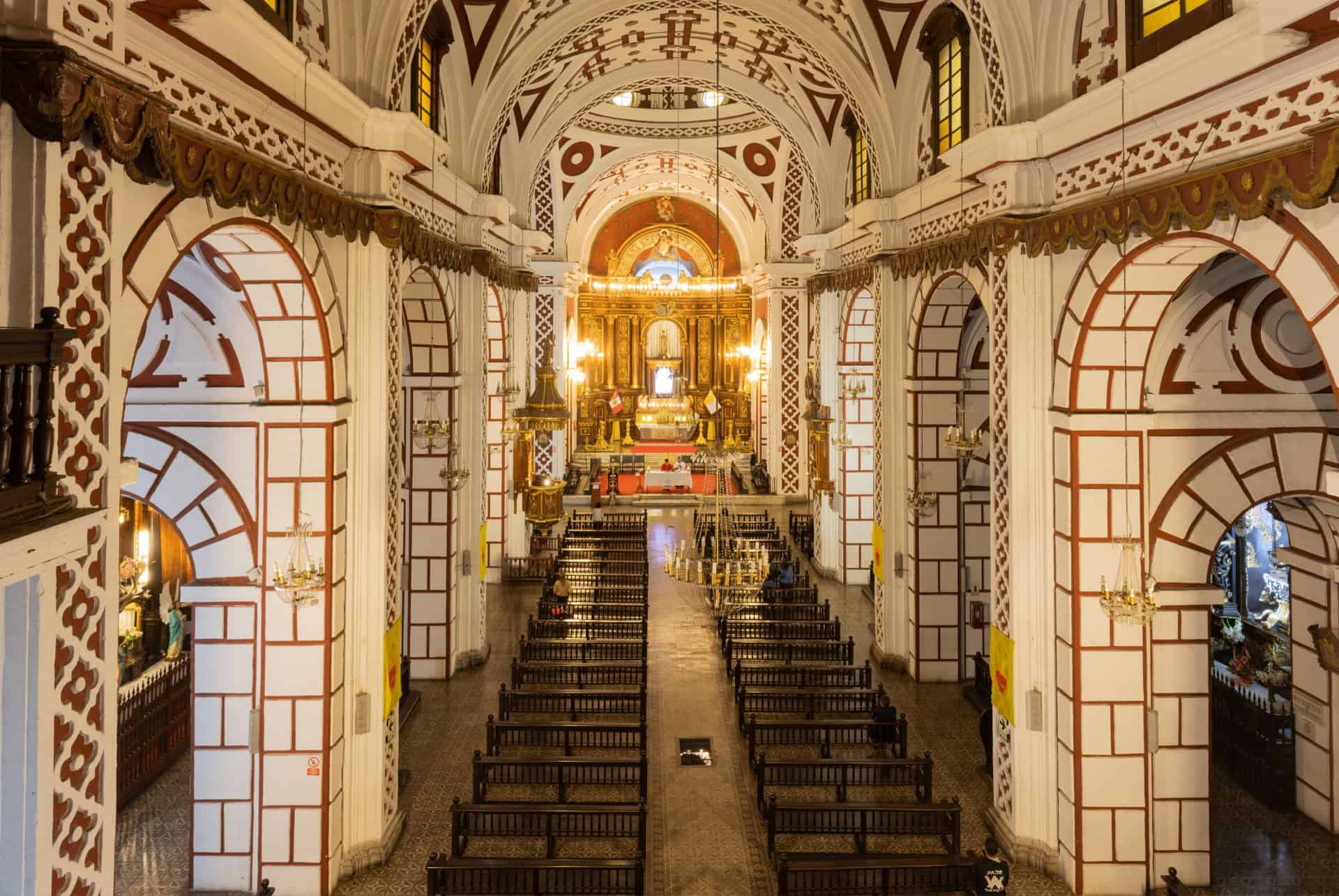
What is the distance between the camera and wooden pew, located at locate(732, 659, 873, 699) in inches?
507

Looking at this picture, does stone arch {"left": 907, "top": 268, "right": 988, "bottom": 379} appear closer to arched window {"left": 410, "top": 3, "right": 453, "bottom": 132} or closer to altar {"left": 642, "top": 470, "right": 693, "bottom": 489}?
arched window {"left": 410, "top": 3, "right": 453, "bottom": 132}

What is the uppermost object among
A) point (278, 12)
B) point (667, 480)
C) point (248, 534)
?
point (278, 12)

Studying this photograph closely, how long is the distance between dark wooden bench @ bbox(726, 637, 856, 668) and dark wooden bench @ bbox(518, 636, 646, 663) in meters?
Result: 1.53

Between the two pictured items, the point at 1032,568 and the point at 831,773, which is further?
the point at 831,773

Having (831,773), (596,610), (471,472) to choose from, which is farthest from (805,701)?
(471,472)

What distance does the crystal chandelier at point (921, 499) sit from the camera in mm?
13617

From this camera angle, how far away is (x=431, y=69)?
477 inches

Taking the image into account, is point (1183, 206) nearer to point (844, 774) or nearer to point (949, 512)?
point (844, 774)

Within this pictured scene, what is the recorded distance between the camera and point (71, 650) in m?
4.34

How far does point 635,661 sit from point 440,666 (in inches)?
124

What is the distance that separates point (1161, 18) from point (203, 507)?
940cm

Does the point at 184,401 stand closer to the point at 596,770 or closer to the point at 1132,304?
the point at 596,770

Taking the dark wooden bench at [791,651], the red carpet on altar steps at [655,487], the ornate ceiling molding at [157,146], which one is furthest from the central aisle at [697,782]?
the red carpet on altar steps at [655,487]

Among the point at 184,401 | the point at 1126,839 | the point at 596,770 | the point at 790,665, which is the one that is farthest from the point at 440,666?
the point at 1126,839
